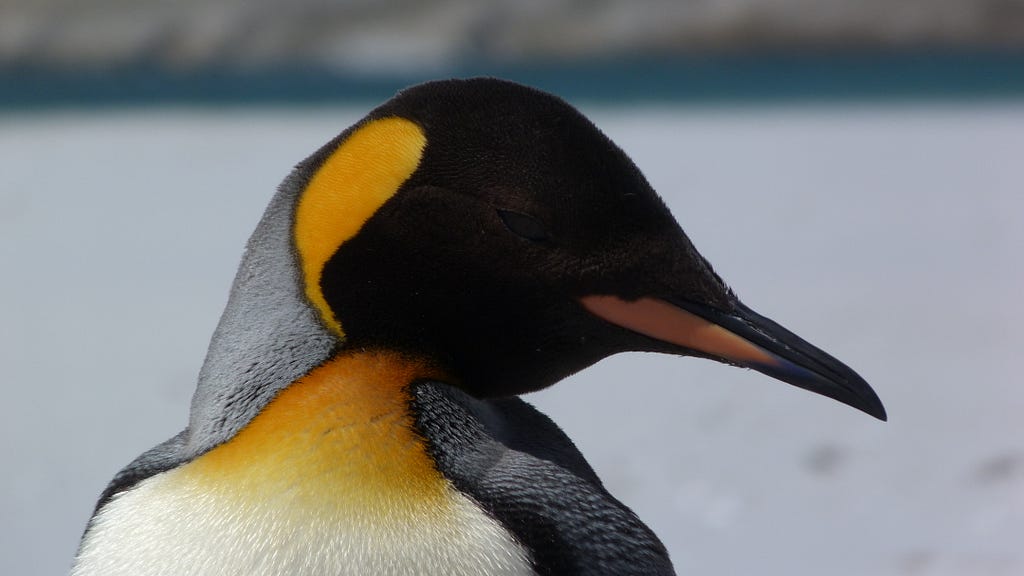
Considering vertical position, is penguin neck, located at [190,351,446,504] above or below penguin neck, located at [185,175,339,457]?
below

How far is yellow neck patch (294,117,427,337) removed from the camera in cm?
59

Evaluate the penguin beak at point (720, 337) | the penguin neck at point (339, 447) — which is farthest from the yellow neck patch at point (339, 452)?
the penguin beak at point (720, 337)

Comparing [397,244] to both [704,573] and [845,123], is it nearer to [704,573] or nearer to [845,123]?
[704,573]

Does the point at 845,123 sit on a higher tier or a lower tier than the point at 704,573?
higher

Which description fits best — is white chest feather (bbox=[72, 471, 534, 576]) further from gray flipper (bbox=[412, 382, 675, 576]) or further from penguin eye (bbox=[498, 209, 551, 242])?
penguin eye (bbox=[498, 209, 551, 242])

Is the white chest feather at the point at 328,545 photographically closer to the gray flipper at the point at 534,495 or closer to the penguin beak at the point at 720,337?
the gray flipper at the point at 534,495

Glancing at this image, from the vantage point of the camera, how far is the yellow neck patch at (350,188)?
0.59 meters

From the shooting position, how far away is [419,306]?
60 centimetres

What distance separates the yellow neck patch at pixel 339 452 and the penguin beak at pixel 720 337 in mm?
115

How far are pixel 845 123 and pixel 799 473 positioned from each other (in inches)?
54.4

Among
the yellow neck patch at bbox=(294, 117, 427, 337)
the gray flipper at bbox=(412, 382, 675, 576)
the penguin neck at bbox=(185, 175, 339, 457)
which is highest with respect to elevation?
the yellow neck patch at bbox=(294, 117, 427, 337)

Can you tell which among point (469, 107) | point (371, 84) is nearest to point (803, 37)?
point (371, 84)

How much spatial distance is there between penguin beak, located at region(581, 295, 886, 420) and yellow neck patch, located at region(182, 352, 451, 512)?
115 mm

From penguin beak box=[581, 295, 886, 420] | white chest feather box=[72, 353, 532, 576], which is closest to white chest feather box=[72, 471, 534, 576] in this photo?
white chest feather box=[72, 353, 532, 576]
